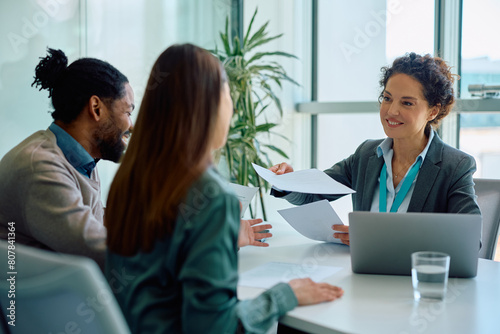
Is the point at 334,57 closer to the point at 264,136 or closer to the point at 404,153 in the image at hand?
the point at 264,136

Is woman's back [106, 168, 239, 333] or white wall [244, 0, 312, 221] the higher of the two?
white wall [244, 0, 312, 221]

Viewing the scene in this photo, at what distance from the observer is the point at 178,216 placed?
3.36 ft

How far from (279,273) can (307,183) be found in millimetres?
433

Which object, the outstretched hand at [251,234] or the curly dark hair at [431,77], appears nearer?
the outstretched hand at [251,234]

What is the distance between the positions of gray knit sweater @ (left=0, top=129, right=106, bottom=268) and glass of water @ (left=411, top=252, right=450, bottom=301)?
33.1 inches

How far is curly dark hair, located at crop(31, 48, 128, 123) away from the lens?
1.79m

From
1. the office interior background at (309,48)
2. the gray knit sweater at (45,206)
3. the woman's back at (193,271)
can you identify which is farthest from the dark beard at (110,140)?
the office interior background at (309,48)

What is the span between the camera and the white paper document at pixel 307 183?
178 cm

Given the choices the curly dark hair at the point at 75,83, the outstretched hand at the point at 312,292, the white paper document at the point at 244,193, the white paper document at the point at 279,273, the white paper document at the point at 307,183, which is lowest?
the white paper document at the point at 279,273

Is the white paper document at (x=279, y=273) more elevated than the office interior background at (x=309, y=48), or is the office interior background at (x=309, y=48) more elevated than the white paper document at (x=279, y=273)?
the office interior background at (x=309, y=48)

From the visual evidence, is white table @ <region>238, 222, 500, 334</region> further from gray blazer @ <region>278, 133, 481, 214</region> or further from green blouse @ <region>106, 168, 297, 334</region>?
gray blazer @ <region>278, 133, 481, 214</region>

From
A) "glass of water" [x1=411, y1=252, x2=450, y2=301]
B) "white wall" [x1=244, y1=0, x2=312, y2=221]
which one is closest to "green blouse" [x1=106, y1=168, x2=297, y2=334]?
"glass of water" [x1=411, y1=252, x2=450, y2=301]

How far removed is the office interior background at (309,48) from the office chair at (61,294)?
224 cm

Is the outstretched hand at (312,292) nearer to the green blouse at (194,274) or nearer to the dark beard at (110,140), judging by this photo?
the green blouse at (194,274)
